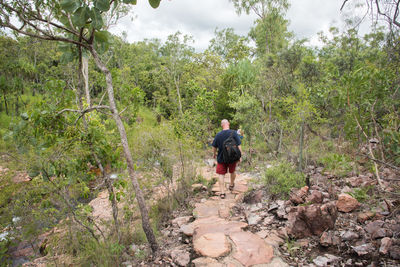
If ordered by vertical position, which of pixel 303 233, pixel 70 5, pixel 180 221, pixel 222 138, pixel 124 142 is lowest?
pixel 180 221

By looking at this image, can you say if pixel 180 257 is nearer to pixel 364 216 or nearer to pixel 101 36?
pixel 364 216

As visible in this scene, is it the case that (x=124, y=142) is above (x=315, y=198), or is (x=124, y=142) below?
above

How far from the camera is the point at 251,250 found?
2.70 metres

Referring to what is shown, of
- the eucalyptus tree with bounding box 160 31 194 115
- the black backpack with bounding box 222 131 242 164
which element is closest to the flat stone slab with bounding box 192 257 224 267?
the black backpack with bounding box 222 131 242 164

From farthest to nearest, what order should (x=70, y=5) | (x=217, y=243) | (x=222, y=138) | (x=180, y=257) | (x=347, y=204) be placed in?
(x=222, y=138) < (x=347, y=204) < (x=217, y=243) < (x=180, y=257) < (x=70, y=5)

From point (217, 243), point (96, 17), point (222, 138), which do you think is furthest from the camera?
point (222, 138)

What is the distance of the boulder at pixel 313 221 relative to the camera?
2.83 metres

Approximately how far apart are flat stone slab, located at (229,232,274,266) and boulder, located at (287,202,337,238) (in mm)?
429

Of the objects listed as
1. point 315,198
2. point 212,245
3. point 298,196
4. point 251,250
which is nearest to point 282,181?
point 298,196

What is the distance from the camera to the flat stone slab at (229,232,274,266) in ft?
8.36

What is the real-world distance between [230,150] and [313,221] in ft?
6.94

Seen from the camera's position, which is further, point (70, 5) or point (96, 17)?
point (96, 17)

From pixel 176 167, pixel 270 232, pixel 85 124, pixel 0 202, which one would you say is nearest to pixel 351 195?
pixel 270 232

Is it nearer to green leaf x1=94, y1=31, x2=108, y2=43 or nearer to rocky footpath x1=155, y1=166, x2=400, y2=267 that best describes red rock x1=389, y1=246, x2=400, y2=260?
rocky footpath x1=155, y1=166, x2=400, y2=267
